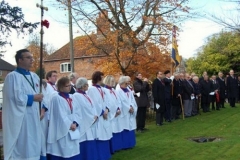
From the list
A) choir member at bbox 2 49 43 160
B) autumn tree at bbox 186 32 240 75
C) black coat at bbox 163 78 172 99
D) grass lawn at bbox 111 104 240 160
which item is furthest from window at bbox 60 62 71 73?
choir member at bbox 2 49 43 160

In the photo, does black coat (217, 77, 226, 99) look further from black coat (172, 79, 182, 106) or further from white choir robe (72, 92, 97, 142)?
white choir robe (72, 92, 97, 142)

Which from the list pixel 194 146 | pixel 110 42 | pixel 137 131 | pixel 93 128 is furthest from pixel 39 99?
pixel 110 42

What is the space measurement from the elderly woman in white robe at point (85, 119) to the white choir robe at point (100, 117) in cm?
28

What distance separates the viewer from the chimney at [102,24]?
1728 cm

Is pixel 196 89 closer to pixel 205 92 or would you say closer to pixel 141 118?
pixel 205 92

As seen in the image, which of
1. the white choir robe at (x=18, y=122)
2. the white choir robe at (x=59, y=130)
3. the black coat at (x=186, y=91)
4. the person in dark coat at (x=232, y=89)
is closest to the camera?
the white choir robe at (x=18, y=122)

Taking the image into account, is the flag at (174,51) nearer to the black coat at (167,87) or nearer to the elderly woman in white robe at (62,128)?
the black coat at (167,87)

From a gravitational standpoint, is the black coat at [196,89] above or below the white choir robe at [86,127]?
above

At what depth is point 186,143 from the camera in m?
10.6

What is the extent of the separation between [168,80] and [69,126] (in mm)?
8847

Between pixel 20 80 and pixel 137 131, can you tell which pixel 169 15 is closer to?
pixel 137 131

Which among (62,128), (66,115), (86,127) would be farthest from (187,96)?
(62,128)

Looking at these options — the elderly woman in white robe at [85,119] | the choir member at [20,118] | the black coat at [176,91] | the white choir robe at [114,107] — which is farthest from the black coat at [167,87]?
the choir member at [20,118]

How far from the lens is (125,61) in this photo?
17.0 meters
